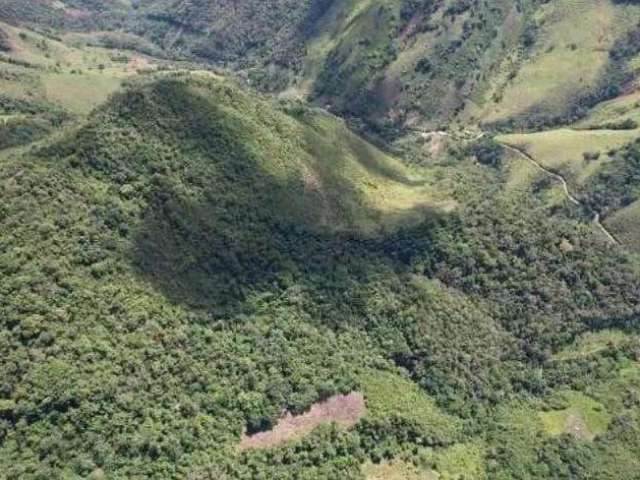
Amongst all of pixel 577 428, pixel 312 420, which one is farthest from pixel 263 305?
pixel 577 428

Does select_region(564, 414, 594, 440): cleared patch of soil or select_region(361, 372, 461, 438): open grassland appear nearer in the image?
select_region(361, 372, 461, 438): open grassland

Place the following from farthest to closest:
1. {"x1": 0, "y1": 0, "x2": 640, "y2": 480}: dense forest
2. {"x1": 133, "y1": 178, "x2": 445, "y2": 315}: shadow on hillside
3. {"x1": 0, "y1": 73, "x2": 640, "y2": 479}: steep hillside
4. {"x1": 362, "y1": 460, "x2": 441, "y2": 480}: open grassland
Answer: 1. {"x1": 133, "y1": 178, "x2": 445, "y2": 315}: shadow on hillside
2. {"x1": 362, "y1": 460, "x2": 441, "y2": 480}: open grassland
3. {"x1": 0, "y1": 0, "x2": 640, "y2": 480}: dense forest
4. {"x1": 0, "y1": 73, "x2": 640, "y2": 479}: steep hillside

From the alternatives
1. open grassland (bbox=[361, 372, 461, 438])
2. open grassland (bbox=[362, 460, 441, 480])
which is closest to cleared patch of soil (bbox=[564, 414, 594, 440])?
open grassland (bbox=[361, 372, 461, 438])

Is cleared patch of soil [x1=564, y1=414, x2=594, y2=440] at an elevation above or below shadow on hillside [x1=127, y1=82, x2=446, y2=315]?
above

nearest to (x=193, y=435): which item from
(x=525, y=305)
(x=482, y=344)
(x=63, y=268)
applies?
(x=63, y=268)

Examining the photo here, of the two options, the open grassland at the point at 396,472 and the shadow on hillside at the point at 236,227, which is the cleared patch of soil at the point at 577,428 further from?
the shadow on hillside at the point at 236,227

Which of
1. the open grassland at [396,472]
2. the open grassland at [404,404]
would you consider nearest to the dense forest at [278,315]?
the open grassland at [396,472]

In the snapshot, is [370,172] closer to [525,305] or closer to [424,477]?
[525,305]

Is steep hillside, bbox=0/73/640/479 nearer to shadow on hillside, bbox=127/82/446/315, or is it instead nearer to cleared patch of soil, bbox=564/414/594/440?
shadow on hillside, bbox=127/82/446/315
